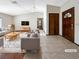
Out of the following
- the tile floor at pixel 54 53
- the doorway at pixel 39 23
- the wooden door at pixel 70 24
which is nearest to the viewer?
the tile floor at pixel 54 53

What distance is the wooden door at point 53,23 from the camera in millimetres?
13023

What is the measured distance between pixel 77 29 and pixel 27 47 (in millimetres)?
3336

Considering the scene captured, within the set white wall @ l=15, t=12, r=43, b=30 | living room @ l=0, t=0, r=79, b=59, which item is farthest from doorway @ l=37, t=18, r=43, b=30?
white wall @ l=15, t=12, r=43, b=30

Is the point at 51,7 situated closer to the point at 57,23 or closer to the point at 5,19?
the point at 57,23

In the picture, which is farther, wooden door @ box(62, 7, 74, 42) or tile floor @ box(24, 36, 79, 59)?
wooden door @ box(62, 7, 74, 42)

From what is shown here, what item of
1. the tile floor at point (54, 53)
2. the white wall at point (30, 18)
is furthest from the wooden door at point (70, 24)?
the white wall at point (30, 18)

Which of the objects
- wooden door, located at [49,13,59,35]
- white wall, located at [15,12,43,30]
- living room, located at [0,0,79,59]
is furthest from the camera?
white wall, located at [15,12,43,30]

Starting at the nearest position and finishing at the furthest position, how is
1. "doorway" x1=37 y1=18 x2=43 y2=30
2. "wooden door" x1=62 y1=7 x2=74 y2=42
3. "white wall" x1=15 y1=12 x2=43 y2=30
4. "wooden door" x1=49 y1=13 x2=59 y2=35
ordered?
"wooden door" x1=62 y1=7 x2=74 y2=42, "wooden door" x1=49 y1=13 x2=59 y2=35, "white wall" x1=15 y1=12 x2=43 y2=30, "doorway" x1=37 y1=18 x2=43 y2=30

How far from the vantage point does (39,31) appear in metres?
13.1

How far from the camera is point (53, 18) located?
42.8 ft

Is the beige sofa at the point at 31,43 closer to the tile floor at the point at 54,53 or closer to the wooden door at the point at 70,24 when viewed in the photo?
the tile floor at the point at 54,53

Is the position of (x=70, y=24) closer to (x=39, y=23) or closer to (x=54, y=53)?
(x=54, y=53)

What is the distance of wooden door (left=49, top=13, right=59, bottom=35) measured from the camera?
1302 centimetres

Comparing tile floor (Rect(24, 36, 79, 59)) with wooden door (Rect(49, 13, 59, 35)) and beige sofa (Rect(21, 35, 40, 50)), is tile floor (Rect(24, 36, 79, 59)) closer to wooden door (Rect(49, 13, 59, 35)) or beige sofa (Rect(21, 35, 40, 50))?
beige sofa (Rect(21, 35, 40, 50))
